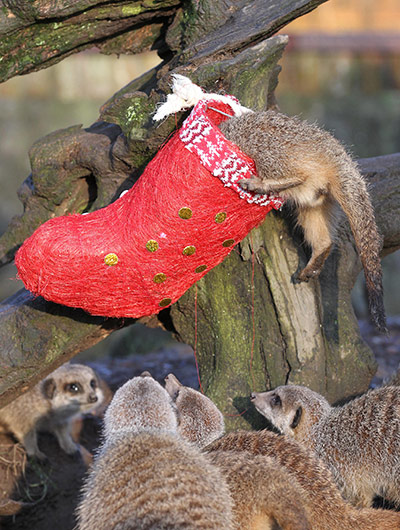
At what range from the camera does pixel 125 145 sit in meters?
3.63

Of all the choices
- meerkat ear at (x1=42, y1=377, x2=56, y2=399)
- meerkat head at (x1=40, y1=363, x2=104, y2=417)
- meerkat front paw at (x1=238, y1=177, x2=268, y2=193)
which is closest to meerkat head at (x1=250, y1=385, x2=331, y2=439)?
meerkat front paw at (x1=238, y1=177, x2=268, y2=193)

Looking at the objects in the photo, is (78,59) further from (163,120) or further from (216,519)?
(216,519)

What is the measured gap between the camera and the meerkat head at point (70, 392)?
15.3 ft

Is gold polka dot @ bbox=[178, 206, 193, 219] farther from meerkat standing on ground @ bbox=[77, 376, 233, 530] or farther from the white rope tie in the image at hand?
meerkat standing on ground @ bbox=[77, 376, 233, 530]

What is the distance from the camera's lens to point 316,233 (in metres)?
3.40

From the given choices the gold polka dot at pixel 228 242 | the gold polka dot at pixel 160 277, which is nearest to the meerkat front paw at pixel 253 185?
the gold polka dot at pixel 228 242

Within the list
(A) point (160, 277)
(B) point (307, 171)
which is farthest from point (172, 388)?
(B) point (307, 171)

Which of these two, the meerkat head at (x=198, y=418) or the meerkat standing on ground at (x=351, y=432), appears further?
the meerkat head at (x=198, y=418)

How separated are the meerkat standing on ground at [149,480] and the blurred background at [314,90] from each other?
21.4ft

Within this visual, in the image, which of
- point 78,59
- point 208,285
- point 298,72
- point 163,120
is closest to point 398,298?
point 298,72

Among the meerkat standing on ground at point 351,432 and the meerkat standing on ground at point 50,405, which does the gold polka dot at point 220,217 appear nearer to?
the meerkat standing on ground at point 351,432

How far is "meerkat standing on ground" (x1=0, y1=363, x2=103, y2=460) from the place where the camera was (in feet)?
15.2

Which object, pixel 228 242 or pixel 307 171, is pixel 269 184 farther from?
pixel 228 242

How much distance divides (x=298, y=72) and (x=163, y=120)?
6.45 m
